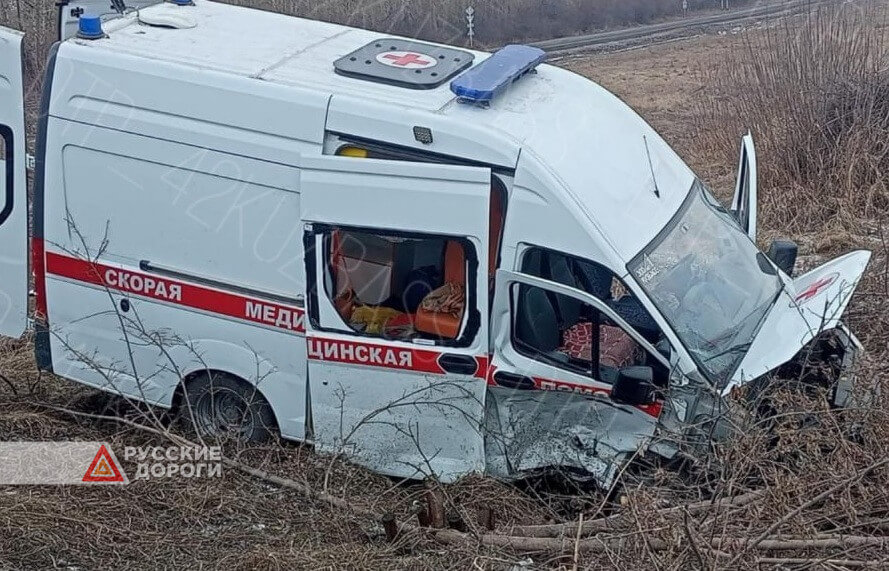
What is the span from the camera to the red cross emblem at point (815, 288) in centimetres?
607

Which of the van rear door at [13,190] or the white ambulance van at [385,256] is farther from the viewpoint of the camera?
the van rear door at [13,190]

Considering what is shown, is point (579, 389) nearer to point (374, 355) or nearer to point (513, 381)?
point (513, 381)

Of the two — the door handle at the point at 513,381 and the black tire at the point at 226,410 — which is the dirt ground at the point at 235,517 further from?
the door handle at the point at 513,381

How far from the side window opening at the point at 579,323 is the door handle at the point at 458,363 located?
258mm

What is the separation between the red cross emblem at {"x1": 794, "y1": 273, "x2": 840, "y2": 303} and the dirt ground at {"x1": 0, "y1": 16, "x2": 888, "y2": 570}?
1.62 metres

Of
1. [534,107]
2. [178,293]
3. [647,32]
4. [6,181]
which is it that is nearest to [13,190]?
[6,181]

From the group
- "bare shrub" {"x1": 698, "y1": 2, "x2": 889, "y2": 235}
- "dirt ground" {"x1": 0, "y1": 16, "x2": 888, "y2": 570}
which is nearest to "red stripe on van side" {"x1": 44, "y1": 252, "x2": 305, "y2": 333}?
"dirt ground" {"x1": 0, "y1": 16, "x2": 888, "y2": 570}

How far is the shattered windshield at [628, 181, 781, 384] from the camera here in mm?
5555

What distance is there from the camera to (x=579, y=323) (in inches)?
234

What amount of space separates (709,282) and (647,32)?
102 feet

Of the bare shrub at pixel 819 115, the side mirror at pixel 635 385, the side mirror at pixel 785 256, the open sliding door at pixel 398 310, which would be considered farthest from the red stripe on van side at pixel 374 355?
the bare shrub at pixel 819 115

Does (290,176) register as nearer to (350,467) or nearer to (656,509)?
(350,467)

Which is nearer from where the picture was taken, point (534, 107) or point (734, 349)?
point (734, 349)

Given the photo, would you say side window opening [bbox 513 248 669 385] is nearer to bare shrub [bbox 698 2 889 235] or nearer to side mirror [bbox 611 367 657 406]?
side mirror [bbox 611 367 657 406]
